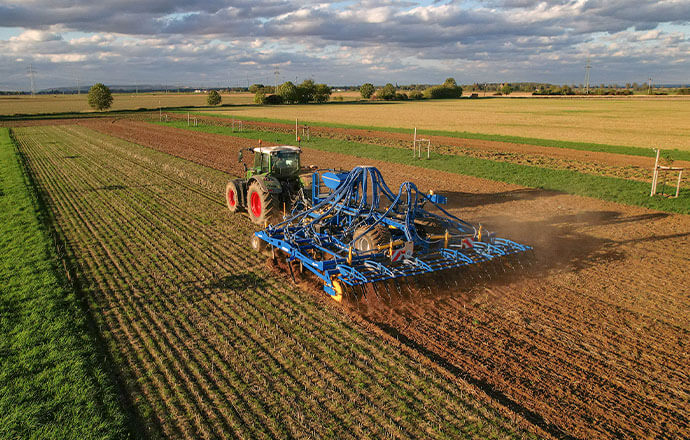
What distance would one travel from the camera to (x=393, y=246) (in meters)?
8.95

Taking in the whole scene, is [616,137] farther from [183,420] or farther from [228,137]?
[183,420]

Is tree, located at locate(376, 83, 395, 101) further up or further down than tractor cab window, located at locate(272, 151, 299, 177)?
further up

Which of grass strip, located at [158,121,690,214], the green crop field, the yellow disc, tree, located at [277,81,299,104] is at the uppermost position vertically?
tree, located at [277,81,299,104]

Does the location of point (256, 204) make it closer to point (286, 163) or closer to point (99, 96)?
point (286, 163)

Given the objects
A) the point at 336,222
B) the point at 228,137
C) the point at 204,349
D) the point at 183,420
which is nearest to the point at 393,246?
the point at 336,222

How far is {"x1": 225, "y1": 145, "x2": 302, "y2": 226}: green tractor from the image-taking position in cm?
1227

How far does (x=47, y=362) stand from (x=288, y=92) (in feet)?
311

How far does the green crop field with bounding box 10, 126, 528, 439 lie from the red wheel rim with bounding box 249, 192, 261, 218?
0.47m

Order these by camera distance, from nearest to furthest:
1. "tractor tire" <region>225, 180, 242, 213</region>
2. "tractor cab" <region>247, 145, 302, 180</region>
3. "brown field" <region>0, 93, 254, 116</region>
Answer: "tractor cab" <region>247, 145, 302, 180</region> < "tractor tire" <region>225, 180, 242, 213</region> < "brown field" <region>0, 93, 254, 116</region>

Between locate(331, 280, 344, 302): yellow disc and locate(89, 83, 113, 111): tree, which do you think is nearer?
locate(331, 280, 344, 302): yellow disc

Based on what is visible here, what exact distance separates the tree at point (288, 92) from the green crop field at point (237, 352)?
87.4 meters

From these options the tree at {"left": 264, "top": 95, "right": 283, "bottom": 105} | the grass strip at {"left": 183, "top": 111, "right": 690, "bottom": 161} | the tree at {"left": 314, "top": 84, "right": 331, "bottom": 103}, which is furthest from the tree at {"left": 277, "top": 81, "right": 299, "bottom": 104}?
the grass strip at {"left": 183, "top": 111, "right": 690, "bottom": 161}

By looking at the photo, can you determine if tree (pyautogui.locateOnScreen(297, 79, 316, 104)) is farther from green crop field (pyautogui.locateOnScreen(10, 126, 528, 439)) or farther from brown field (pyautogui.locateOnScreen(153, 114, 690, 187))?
green crop field (pyautogui.locateOnScreen(10, 126, 528, 439))

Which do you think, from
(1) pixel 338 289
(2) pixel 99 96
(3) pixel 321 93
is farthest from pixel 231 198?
(3) pixel 321 93
